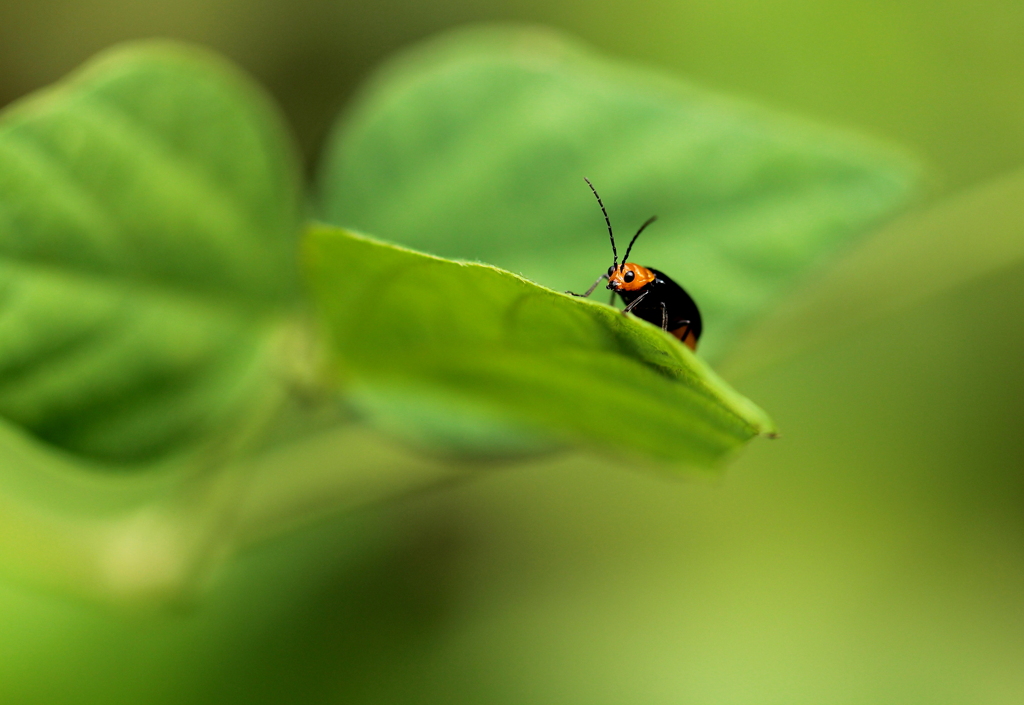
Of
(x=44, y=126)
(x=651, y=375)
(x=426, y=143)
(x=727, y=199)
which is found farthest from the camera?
(x=426, y=143)

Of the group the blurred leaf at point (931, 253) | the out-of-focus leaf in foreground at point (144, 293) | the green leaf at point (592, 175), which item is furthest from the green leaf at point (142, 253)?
the blurred leaf at point (931, 253)

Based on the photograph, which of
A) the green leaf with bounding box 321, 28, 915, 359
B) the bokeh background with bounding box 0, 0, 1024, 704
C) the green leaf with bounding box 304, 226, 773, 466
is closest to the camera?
the green leaf with bounding box 304, 226, 773, 466

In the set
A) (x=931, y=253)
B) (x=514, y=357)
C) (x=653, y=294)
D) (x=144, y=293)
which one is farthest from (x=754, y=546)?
(x=144, y=293)

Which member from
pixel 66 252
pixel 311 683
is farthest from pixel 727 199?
pixel 311 683

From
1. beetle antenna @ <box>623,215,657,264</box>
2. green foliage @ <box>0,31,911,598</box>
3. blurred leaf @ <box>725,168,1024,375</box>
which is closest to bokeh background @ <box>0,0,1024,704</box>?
blurred leaf @ <box>725,168,1024,375</box>

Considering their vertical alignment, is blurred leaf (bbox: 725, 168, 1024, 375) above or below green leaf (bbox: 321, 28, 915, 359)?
above

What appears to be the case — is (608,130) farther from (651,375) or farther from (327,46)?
(327,46)

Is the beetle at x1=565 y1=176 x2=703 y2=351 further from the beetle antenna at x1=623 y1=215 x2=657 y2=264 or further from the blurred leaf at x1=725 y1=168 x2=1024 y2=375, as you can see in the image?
the blurred leaf at x1=725 y1=168 x2=1024 y2=375
